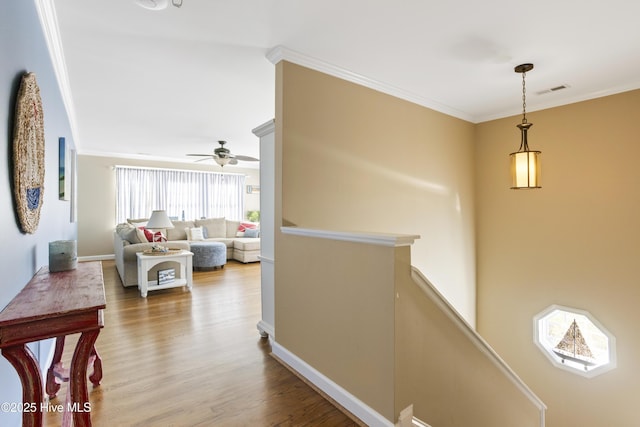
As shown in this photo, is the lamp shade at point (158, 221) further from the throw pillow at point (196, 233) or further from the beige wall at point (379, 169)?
the beige wall at point (379, 169)

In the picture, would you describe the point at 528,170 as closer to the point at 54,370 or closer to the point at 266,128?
the point at 266,128

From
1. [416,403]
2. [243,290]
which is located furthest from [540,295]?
[243,290]

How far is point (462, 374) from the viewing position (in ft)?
6.61

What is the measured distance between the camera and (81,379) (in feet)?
4.10

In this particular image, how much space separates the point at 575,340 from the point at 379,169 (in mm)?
3043

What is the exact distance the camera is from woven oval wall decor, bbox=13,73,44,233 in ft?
4.46

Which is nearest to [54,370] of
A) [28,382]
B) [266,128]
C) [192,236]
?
[28,382]

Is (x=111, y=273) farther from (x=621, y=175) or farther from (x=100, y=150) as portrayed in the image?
(x=621, y=175)

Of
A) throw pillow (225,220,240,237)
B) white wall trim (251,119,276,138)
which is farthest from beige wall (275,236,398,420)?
throw pillow (225,220,240,237)

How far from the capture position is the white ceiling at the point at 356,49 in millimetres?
2035

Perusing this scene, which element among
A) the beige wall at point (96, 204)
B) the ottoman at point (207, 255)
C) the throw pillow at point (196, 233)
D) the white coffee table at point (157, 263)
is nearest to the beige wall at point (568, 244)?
the white coffee table at point (157, 263)

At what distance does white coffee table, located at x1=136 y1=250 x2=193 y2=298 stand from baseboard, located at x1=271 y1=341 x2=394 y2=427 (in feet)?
8.56

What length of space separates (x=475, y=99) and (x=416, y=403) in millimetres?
3298

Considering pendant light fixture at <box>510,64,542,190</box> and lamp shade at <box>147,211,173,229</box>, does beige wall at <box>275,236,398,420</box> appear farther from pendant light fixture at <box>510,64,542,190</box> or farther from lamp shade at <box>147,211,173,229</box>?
lamp shade at <box>147,211,173,229</box>
